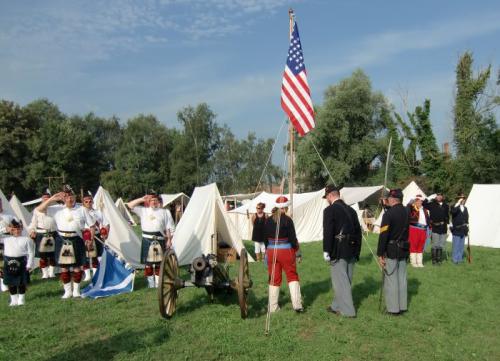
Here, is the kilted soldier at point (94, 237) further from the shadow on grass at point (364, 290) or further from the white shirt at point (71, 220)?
the shadow on grass at point (364, 290)

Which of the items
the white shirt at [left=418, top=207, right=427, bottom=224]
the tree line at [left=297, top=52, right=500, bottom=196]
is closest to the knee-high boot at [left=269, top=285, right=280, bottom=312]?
the white shirt at [left=418, top=207, right=427, bottom=224]

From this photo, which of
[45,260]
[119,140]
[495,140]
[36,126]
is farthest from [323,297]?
[119,140]

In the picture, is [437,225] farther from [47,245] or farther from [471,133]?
[471,133]

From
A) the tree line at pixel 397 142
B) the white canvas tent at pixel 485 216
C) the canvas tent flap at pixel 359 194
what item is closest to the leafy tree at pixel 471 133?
the tree line at pixel 397 142

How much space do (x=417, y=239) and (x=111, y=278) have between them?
671cm

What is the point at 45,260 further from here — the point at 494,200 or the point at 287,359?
the point at 494,200

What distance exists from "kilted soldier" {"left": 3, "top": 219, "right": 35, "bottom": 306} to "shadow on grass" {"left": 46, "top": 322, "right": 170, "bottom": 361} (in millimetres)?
2287

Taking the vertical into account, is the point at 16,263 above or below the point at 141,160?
below

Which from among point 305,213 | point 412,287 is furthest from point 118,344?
point 305,213

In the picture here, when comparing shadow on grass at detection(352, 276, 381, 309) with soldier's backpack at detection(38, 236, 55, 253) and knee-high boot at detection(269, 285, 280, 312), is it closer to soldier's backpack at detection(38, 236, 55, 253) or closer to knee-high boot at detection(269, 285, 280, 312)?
knee-high boot at detection(269, 285, 280, 312)

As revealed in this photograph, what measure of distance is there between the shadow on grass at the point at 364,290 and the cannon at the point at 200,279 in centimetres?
191

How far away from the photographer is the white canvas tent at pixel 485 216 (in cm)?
1505

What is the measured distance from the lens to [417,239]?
1016cm

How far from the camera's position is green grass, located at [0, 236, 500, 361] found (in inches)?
186
